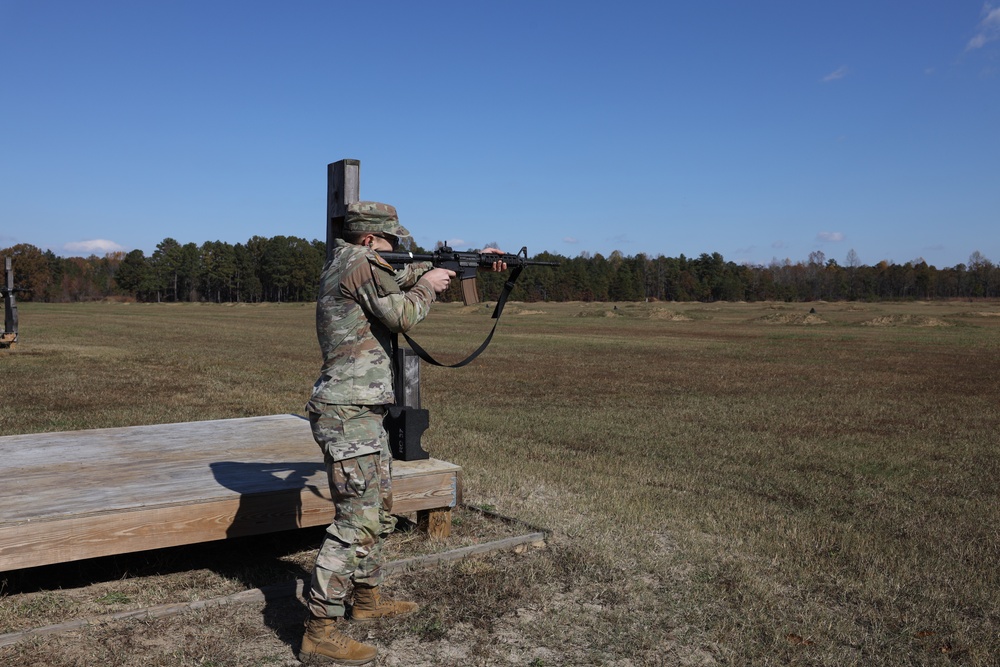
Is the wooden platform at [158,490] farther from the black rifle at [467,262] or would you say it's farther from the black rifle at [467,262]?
the black rifle at [467,262]

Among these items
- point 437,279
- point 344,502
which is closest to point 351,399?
point 344,502

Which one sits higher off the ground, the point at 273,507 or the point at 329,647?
the point at 273,507

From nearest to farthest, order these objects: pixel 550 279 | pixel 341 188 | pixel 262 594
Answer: pixel 262 594
pixel 341 188
pixel 550 279

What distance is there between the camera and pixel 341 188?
627cm

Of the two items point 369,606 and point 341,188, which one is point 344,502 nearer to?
point 369,606

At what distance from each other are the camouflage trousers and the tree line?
12006 centimetres

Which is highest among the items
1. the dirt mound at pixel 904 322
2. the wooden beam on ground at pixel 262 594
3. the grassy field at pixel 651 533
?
the dirt mound at pixel 904 322

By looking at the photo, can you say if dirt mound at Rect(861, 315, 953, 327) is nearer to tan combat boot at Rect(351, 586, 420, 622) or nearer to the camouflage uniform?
tan combat boot at Rect(351, 586, 420, 622)

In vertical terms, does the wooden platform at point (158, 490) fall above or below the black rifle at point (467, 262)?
below

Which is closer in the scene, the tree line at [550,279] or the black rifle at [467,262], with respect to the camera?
the black rifle at [467,262]

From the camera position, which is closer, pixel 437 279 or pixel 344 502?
pixel 344 502

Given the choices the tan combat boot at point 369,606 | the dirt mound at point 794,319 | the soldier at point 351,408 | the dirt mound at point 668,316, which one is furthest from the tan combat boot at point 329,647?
the dirt mound at point 668,316

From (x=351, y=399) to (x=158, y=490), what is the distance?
188 centimetres

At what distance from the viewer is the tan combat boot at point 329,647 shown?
4059mm
